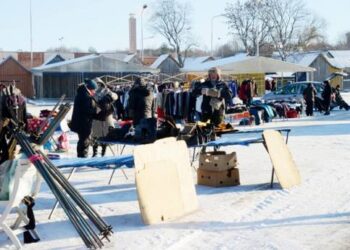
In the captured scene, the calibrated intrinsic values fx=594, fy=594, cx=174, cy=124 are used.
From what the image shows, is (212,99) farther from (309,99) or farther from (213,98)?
(309,99)

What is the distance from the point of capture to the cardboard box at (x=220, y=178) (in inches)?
332

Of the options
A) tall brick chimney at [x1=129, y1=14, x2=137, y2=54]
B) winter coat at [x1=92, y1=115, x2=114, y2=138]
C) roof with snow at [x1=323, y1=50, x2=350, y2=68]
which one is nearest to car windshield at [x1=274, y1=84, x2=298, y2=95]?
winter coat at [x1=92, y1=115, x2=114, y2=138]

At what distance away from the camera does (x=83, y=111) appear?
1005 centimetres

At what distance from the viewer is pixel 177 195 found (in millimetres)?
6699

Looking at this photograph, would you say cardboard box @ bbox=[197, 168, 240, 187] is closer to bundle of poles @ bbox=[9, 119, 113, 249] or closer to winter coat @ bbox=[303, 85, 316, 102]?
bundle of poles @ bbox=[9, 119, 113, 249]

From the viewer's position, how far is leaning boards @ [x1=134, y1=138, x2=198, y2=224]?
631 cm

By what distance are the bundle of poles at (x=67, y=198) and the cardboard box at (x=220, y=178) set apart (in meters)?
2.86

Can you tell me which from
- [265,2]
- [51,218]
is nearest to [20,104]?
[51,218]

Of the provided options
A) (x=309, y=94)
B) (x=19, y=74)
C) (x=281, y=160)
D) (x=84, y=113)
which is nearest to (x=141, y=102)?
(x=84, y=113)

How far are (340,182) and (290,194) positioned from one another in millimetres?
1173

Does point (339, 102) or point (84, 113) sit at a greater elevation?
point (84, 113)

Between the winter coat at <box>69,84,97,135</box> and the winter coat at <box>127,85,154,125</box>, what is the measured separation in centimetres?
129

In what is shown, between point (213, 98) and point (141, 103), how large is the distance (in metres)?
1.45

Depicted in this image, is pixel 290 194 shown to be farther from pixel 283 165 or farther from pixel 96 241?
pixel 96 241
